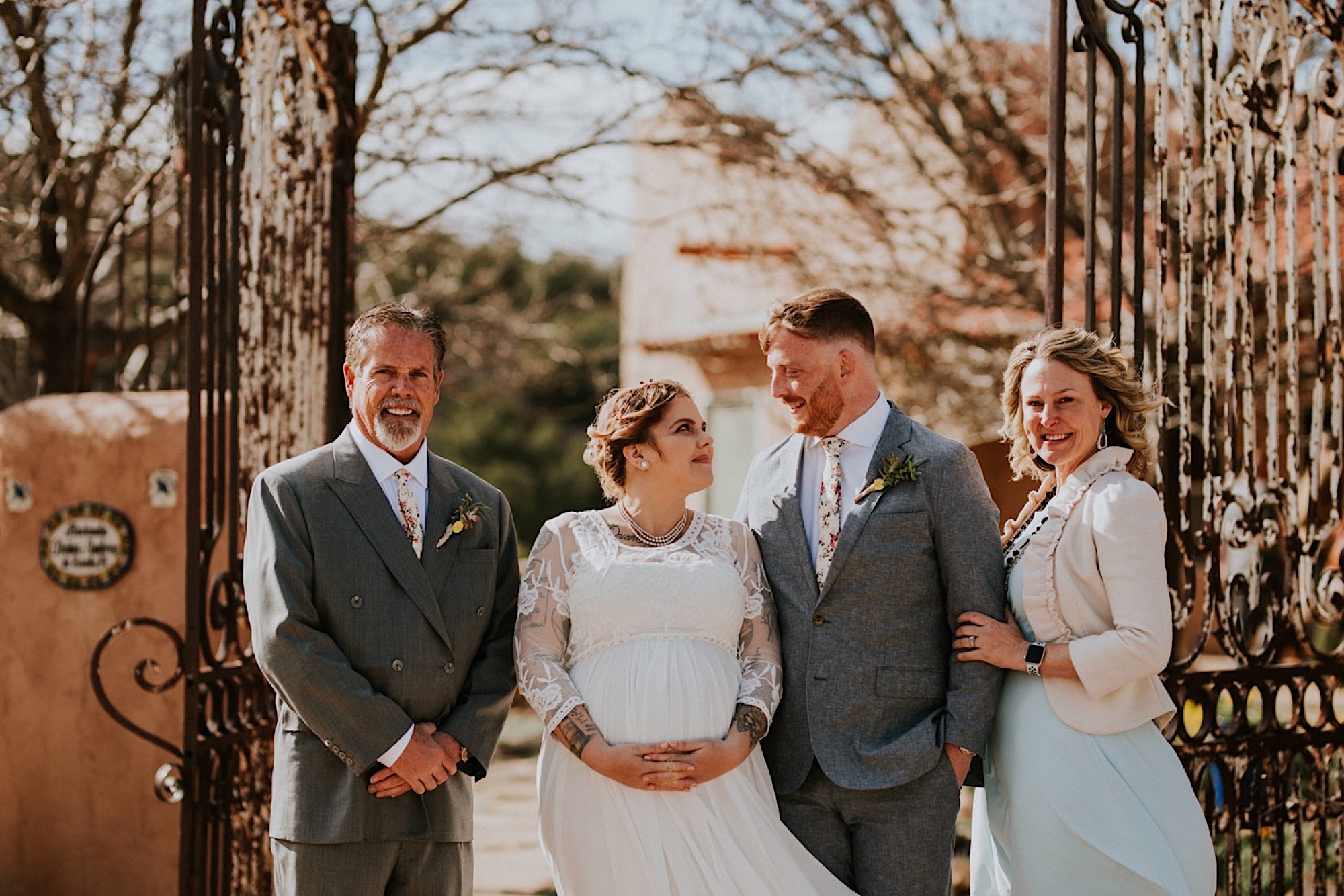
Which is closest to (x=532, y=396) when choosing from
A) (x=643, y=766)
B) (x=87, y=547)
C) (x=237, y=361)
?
(x=87, y=547)

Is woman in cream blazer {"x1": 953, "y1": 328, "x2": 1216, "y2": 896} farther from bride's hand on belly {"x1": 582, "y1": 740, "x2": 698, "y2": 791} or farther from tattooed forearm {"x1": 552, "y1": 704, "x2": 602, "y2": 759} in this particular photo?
tattooed forearm {"x1": 552, "y1": 704, "x2": 602, "y2": 759}

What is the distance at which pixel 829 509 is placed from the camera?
349cm

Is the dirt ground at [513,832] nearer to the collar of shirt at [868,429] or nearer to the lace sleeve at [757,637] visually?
the lace sleeve at [757,637]

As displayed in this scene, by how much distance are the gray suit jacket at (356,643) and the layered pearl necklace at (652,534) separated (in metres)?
0.40

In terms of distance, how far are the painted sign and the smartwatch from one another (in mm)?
4393

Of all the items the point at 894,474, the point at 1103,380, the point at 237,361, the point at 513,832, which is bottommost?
the point at 513,832

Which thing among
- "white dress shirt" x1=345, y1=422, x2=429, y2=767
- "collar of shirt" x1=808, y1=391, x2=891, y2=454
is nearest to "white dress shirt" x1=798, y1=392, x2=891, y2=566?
"collar of shirt" x1=808, y1=391, x2=891, y2=454

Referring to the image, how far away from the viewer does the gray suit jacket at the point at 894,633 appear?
3316mm

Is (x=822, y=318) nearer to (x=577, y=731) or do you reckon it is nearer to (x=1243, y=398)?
(x=577, y=731)

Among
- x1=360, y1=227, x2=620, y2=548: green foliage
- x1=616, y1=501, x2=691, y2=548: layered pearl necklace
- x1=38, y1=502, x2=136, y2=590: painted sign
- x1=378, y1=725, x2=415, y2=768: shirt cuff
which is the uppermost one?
x1=360, y1=227, x2=620, y2=548: green foliage

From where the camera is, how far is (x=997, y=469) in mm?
10352

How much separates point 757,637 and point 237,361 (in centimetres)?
204

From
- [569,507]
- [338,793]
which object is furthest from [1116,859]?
[569,507]

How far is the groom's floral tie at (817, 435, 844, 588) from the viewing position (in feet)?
11.3
